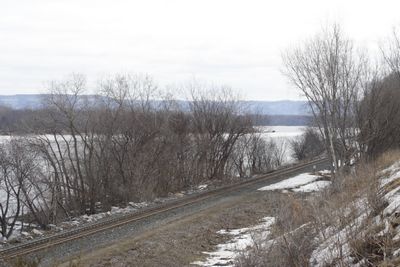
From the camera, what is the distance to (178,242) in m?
14.6

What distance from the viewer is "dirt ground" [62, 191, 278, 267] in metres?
12.7

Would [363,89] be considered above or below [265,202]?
above

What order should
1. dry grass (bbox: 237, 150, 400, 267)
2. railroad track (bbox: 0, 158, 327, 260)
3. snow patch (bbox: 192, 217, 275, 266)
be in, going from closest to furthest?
dry grass (bbox: 237, 150, 400, 267) < snow patch (bbox: 192, 217, 275, 266) < railroad track (bbox: 0, 158, 327, 260)

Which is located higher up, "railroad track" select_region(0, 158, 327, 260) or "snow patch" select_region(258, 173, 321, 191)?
"railroad track" select_region(0, 158, 327, 260)

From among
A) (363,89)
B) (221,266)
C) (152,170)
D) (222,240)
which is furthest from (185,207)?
(363,89)

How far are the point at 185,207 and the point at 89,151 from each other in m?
12.7

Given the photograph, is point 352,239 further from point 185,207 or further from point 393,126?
point 393,126

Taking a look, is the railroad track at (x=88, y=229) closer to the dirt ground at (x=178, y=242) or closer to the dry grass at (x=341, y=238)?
the dirt ground at (x=178, y=242)

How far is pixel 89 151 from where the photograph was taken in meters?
31.2

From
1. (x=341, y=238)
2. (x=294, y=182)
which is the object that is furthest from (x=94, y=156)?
(x=341, y=238)

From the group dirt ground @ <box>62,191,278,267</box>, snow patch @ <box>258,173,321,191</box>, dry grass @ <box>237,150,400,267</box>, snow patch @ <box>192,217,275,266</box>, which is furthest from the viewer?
snow patch @ <box>258,173,321,191</box>

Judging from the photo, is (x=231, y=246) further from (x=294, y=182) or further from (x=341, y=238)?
(x=294, y=182)

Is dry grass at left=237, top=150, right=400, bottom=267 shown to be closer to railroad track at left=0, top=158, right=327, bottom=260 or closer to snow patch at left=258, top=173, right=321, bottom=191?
railroad track at left=0, top=158, right=327, bottom=260

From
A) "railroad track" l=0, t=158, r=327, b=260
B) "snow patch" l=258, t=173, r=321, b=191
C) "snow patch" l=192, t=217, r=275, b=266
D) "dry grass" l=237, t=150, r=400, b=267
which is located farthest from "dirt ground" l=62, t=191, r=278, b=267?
"snow patch" l=258, t=173, r=321, b=191
